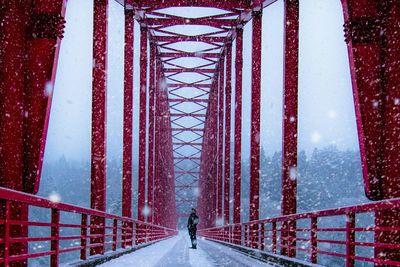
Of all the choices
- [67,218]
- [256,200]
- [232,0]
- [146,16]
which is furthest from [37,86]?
[67,218]

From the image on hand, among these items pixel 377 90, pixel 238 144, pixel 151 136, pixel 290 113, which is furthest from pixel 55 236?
pixel 151 136

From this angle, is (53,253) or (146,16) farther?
(146,16)

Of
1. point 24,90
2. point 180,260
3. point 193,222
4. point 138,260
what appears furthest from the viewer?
point 193,222

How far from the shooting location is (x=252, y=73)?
17.4 meters

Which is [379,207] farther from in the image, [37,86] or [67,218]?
[67,218]

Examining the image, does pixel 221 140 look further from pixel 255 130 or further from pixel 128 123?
pixel 255 130

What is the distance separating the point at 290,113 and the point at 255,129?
486 centimetres

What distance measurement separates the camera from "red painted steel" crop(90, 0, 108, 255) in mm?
11625

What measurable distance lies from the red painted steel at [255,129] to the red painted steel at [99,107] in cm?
503

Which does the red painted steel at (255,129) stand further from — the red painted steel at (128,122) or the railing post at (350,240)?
the railing post at (350,240)

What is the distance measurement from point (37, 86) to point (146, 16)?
18.8m

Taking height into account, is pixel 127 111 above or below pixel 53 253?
above

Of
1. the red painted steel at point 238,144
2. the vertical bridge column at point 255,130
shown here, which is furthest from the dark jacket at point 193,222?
the red painted steel at point 238,144

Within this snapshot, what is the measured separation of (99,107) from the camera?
12.2 meters
